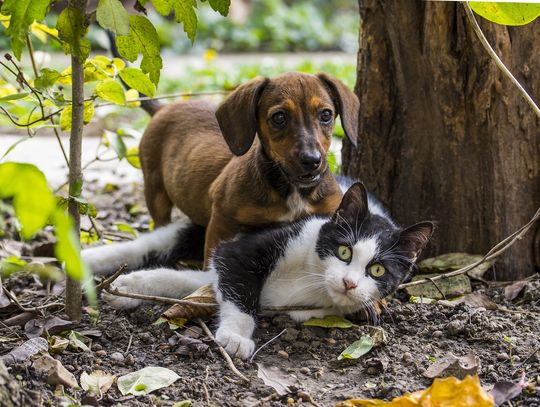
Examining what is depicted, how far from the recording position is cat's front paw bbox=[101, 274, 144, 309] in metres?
3.47

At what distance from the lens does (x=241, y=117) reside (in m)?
3.66

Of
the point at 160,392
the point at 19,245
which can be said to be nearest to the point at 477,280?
the point at 160,392

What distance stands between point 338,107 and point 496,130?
797 mm

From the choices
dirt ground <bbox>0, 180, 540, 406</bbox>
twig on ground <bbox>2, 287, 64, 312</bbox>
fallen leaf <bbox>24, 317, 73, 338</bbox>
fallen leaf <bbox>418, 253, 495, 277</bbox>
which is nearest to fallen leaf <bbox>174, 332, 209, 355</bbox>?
dirt ground <bbox>0, 180, 540, 406</bbox>

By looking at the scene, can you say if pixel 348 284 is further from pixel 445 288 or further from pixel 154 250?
pixel 154 250

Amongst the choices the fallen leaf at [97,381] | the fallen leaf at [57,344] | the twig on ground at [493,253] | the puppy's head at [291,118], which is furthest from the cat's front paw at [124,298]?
the twig on ground at [493,253]

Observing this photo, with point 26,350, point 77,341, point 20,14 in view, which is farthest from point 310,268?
point 20,14

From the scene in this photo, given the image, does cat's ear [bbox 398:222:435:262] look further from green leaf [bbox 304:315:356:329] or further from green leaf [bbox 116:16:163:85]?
green leaf [bbox 116:16:163:85]

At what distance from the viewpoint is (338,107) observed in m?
3.81

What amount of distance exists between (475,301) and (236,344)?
50.4 inches

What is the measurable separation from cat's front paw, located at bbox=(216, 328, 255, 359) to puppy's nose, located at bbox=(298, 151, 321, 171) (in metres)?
0.84

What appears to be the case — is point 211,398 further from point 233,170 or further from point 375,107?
point 375,107

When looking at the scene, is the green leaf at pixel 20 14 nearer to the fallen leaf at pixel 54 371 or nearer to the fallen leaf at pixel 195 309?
the fallen leaf at pixel 54 371

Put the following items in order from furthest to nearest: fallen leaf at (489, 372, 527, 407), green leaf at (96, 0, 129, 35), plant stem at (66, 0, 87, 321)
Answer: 1. plant stem at (66, 0, 87, 321)
2. fallen leaf at (489, 372, 527, 407)
3. green leaf at (96, 0, 129, 35)
